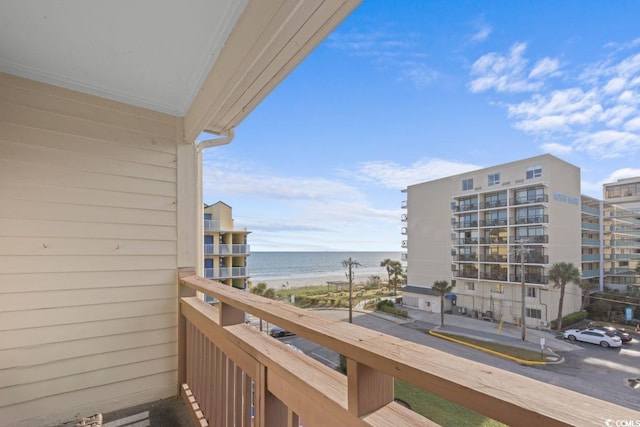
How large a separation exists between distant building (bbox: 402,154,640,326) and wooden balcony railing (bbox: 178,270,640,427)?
217 centimetres

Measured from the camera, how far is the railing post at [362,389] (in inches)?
19.5

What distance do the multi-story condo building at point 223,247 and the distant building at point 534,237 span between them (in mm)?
1741

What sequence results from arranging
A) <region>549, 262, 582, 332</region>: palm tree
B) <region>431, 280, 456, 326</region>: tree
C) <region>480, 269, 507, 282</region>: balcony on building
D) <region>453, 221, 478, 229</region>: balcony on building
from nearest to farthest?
<region>549, 262, 582, 332</region>: palm tree, <region>431, 280, 456, 326</region>: tree, <region>480, 269, 507, 282</region>: balcony on building, <region>453, 221, 478, 229</region>: balcony on building

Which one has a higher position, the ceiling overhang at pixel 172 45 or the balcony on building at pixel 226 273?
the ceiling overhang at pixel 172 45

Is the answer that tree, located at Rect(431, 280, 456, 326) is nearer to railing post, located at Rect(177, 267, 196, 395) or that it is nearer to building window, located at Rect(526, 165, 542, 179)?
building window, located at Rect(526, 165, 542, 179)

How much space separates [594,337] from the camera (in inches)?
66.0

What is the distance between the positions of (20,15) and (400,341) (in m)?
1.64

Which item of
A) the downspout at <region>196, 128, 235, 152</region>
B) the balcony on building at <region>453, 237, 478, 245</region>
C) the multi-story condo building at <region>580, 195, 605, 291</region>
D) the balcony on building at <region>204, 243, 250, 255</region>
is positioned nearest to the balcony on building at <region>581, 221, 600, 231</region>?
the multi-story condo building at <region>580, 195, 605, 291</region>

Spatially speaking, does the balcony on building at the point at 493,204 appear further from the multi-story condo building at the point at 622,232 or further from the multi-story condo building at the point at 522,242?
the multi-story condo building at the point at 622,232

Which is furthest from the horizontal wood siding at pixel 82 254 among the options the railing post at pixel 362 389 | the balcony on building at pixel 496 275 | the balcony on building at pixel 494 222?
the balcony on building at pixel 494 222

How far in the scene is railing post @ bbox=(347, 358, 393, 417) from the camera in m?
0.50

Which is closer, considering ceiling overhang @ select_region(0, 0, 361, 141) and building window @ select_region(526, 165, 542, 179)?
ceiling overhang @ select_region(0, 0, 361, 141)

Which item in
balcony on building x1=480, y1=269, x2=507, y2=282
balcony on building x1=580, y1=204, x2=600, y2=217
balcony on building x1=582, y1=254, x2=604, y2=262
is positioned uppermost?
balcony on building x1=580, y1=204, x2=600, y2=217

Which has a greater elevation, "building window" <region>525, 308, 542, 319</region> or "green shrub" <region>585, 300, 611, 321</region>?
"green shrub" <region>585, 300, 611, 321</region>
